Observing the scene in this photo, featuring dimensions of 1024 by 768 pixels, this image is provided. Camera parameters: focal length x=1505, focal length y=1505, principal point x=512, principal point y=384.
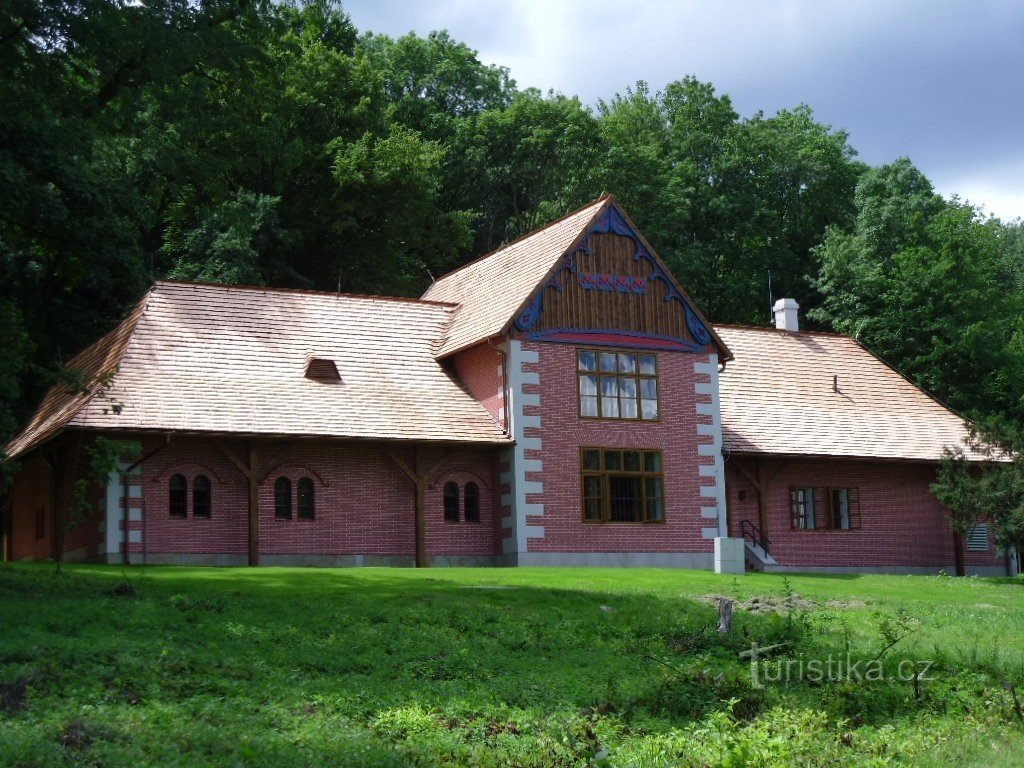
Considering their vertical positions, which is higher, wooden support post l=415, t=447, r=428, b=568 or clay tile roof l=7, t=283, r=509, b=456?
clay tile roof l=7, t=283, r=509, b=456

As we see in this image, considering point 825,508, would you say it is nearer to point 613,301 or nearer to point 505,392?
point 613,301

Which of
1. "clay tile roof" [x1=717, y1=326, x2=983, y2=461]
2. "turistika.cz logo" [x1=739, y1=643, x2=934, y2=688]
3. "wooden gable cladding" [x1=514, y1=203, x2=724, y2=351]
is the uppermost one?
"wooden gable cladding" [x1=514, y1=203, x2=724, y2=351]

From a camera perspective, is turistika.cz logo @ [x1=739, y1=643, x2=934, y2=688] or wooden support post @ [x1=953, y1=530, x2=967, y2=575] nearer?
turistika.cz logo @ [x1=739, y1=643, x2=934, y2=688]

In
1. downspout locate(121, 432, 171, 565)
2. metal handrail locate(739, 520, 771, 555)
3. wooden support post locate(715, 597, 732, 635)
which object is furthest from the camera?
metal handrail locate(739, 520, 771, 555)

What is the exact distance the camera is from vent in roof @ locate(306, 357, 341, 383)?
118 ft

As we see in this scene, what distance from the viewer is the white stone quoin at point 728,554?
110 feet

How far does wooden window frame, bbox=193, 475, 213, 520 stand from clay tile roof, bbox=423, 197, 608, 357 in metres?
7.49

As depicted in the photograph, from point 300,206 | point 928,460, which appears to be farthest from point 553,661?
point 300,206

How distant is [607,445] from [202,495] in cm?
973

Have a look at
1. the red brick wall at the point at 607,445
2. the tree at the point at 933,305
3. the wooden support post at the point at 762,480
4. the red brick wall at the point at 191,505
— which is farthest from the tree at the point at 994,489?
the red brick wall at the point at 191,505

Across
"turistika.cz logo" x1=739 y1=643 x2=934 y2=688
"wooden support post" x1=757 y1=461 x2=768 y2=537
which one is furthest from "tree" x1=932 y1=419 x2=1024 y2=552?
"turistika.cz logo" x1=739 y1=643 x2=934 y2=688

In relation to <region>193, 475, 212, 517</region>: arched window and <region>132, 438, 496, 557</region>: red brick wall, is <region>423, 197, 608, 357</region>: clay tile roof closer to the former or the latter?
<region>132, 438, 496, 557</region>: red brick wall

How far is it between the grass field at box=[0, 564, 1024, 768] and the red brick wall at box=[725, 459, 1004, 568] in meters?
13.9

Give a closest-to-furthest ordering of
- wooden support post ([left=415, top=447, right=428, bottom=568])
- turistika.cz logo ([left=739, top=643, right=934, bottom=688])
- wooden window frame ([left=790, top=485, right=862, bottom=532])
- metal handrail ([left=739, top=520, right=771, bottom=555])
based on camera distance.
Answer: turistika.cz logo ([left=739, top=643, right=934, bottom=688])
wooden support post ([left=415, top=447, right=428, bottom=568])
metal handrail ([left=739, top=520, right=771, bottom=555])
wooden window frame ([left=790, top=485, right=862, bottom=532])
